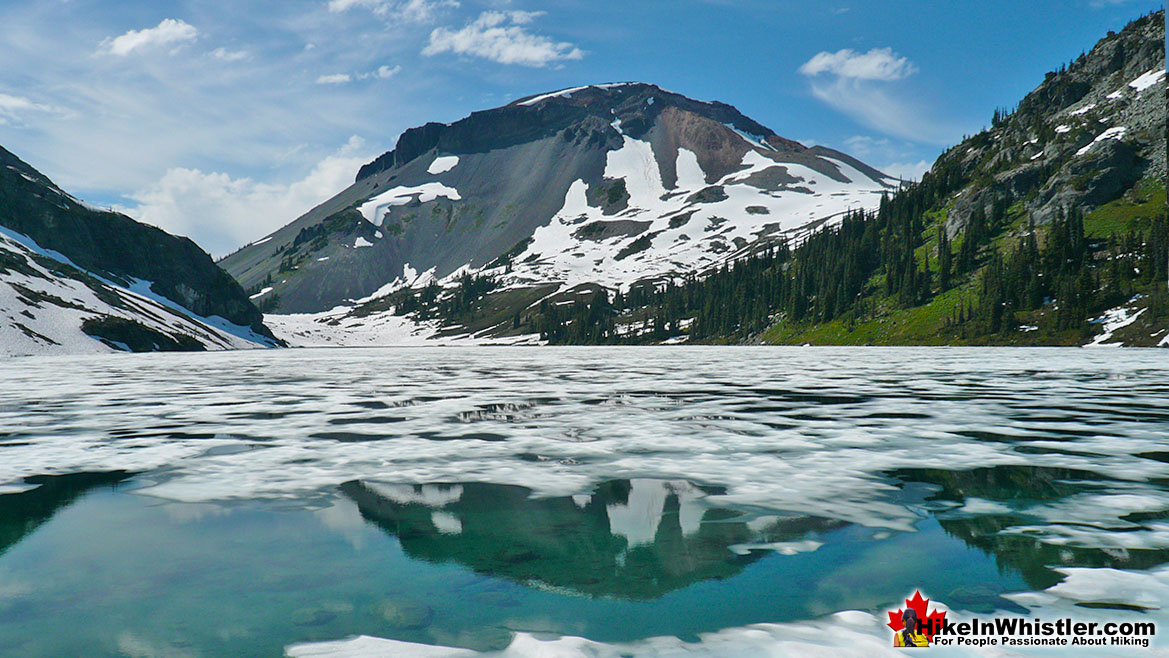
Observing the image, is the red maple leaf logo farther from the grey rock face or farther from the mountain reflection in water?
the grey rock face

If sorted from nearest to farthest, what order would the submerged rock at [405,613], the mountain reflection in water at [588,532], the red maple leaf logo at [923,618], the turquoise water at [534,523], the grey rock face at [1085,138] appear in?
the red maple leaf logo at [923,618] < the submerged rock at [405,613] < the turquoise water at [534,523] < the mountain reflection in water at [588,532] < the grey rock face at [1085,138]

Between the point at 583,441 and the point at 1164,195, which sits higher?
the point at 1164,195

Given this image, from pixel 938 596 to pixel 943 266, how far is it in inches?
6519

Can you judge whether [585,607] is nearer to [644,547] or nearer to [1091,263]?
[644,547]

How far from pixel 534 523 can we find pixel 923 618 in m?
4.28

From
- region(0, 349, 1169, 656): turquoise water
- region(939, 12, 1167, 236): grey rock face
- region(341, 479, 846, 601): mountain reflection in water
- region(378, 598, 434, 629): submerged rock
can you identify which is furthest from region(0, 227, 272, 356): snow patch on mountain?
region(939, 12, 1167, 236): grey rock face

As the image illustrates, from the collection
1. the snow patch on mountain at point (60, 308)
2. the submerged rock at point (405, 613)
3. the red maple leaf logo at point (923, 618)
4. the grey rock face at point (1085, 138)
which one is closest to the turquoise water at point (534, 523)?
the submerged rock at point (405, 613)

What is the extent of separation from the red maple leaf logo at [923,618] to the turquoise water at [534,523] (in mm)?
261

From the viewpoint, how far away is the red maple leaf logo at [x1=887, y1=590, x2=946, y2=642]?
465 centimetres

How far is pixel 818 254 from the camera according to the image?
197 meters

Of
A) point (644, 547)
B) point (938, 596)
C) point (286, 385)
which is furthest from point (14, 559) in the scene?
point (286, 385)

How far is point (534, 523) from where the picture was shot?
7.73 m

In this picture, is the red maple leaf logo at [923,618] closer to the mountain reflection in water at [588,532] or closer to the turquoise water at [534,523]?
the turquoise water at [534,523]

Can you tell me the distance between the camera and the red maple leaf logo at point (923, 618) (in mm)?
4652
